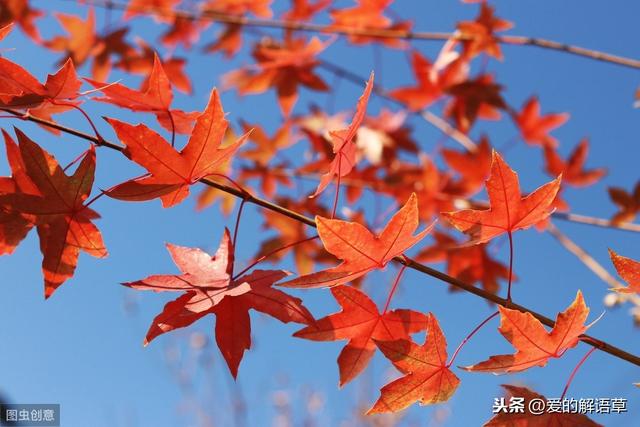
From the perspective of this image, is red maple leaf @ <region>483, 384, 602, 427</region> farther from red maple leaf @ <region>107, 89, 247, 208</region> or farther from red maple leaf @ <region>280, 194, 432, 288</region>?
red maple leaf @ <region>107, 89, 247, 208</region>

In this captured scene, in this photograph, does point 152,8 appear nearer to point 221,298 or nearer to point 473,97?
point 473,97

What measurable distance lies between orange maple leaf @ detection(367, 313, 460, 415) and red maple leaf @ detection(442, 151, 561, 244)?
4.7 inches

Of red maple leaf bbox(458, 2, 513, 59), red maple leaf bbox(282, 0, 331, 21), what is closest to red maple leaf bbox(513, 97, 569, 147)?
red maple leaf bbox(458, 2, 513, 59)

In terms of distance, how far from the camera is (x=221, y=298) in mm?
663

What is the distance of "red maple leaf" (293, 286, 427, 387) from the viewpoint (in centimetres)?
71

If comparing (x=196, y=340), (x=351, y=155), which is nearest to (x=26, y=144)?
(x=351, y=155)

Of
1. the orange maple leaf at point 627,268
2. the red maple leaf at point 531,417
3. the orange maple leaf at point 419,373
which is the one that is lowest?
the red maple leaf at point 531,417

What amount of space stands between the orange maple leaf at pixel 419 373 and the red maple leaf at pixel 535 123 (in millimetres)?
1596

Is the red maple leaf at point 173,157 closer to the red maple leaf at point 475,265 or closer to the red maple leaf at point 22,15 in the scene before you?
the red maple leaf at point 475,265

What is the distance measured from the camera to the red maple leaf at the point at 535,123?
6.93 feet

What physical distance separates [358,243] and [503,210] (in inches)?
7.2

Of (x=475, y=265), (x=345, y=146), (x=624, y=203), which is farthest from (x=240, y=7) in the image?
(x=345, y=146)

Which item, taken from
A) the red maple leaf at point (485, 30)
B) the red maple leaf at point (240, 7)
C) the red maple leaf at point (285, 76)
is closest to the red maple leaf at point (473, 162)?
the red maple leaf at point (485, 30)

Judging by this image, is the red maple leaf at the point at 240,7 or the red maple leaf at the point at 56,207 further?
the red maple leaf at the point at 240,7
